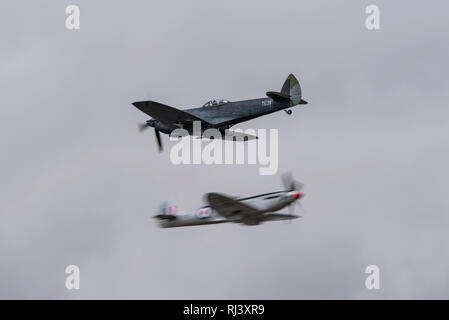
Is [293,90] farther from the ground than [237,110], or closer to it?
farther from the ground

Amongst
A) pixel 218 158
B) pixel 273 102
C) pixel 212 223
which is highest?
pixel 273 102

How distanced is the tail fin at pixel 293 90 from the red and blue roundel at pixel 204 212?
29.7ft

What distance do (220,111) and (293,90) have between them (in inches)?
195

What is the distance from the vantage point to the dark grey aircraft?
201 ft

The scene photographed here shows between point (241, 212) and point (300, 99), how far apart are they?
10338 millimetres

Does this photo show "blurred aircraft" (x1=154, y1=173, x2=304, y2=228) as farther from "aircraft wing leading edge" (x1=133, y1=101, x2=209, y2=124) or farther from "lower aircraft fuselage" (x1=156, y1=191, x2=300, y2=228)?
"aircraft wing leading edge" (x1=133, y1=101, x2=209, y2=124)

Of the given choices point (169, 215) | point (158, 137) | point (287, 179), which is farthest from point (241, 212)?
point (158, 137)

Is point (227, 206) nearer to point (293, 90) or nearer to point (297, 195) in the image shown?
point (297, 195)

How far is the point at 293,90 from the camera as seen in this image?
61906 mm

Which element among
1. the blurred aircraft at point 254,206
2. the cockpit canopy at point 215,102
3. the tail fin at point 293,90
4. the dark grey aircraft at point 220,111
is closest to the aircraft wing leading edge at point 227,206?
the blurred aircraft at point 254,206

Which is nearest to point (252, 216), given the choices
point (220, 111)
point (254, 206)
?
point (254, 206)
